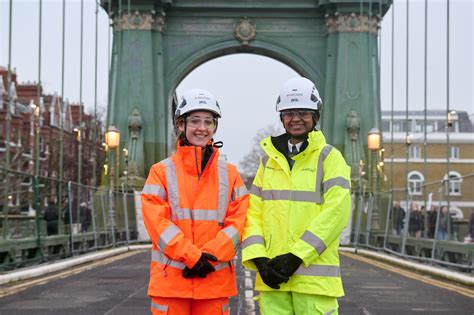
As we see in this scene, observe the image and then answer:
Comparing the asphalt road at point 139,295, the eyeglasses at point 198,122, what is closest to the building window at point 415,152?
the asphalt road at point 139,295

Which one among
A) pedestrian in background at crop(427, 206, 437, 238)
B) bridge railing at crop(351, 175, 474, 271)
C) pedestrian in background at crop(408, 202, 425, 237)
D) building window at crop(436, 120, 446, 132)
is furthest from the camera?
building window at crop(436, 120, 446, 132)

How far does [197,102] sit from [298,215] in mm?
1008

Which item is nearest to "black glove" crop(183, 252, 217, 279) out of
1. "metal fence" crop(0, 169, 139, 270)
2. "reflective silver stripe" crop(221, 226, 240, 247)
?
"reflective silver stripe" crop(221, 226, 240, 247)

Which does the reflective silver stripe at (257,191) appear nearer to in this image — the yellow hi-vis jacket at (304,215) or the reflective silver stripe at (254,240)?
the yellow hi-vis jacket at (304,215)

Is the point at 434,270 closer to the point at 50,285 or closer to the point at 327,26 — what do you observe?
the point at 50,285

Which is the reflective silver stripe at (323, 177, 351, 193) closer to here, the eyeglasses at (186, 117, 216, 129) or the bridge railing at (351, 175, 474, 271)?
the eyeglasses at (186, 117, 216, 129)

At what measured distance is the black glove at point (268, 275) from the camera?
4.97 metres

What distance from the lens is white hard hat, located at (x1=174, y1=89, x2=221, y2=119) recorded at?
18.0ft

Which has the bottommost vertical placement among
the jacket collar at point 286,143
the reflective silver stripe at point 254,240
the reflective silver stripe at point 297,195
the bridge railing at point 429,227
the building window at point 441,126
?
the bridge railing at point 429,227

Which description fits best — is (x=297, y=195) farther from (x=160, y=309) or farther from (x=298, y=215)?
(x=160, y=309)

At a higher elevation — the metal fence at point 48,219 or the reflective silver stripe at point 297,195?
the reflective silver stripe at point 297,195

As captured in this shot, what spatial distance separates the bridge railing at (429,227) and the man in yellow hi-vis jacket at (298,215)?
37.3ft

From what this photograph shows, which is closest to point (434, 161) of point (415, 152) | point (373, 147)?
point (415, 152)

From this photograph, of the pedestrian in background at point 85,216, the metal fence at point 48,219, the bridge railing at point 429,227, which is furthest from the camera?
the pedestrian in background at point 85,216
